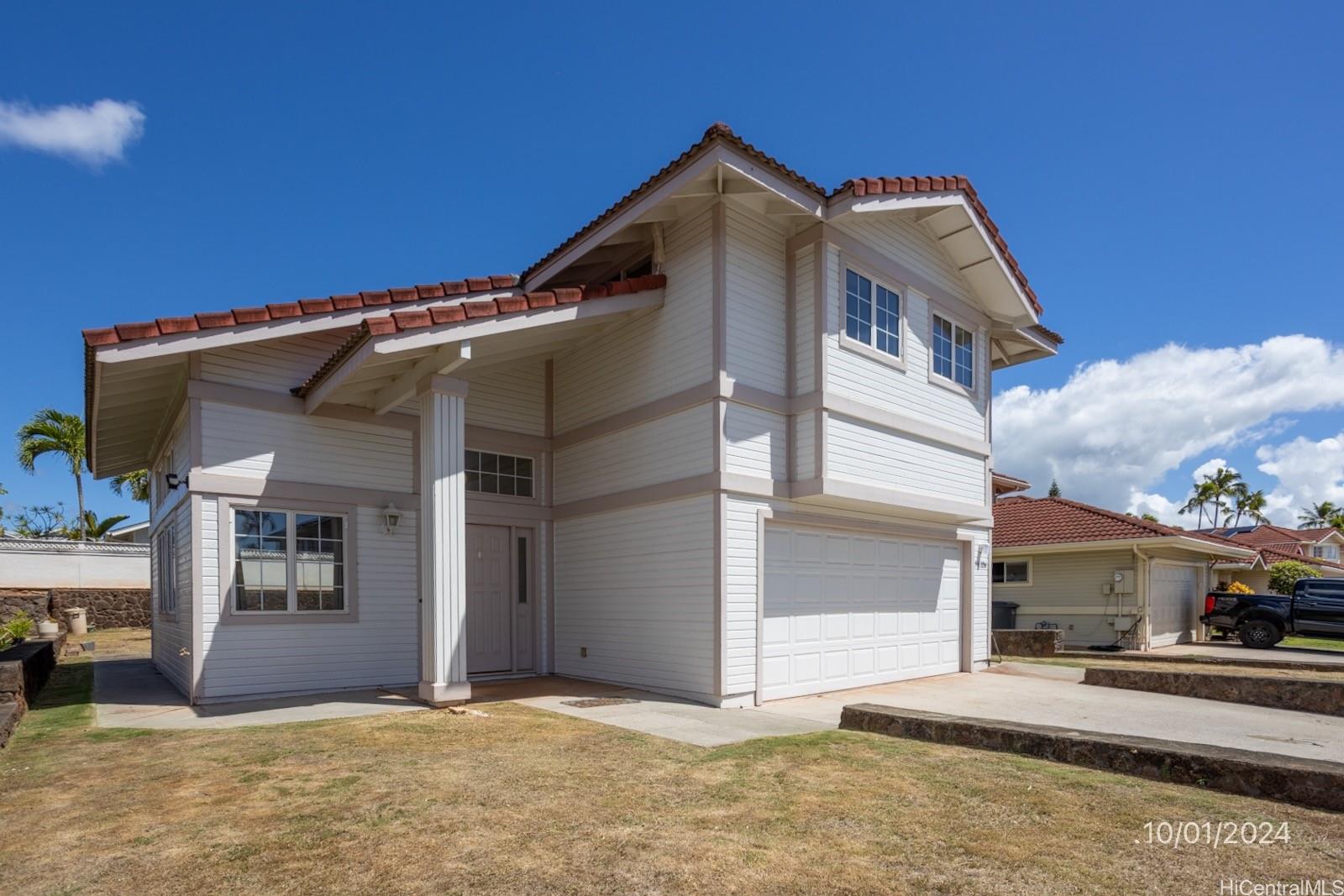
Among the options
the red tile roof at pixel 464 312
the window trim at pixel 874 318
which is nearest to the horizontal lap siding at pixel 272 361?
the red tile roof at pixel 464 312

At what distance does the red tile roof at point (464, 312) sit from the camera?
27.6 ft

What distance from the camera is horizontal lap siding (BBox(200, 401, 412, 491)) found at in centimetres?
970

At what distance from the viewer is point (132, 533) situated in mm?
32719

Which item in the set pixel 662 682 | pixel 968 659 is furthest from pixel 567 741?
pixel 968 659

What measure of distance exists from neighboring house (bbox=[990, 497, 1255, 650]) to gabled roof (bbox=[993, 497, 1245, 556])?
0.02 meters

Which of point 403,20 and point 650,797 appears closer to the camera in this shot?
point 650,797

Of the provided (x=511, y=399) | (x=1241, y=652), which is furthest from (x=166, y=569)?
(x=1241, y=652)

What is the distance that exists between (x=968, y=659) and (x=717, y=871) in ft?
35.0

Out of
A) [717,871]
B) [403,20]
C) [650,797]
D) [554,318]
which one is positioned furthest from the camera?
[403,20]

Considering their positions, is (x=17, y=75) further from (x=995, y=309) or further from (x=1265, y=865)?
(x=1265, y=865)

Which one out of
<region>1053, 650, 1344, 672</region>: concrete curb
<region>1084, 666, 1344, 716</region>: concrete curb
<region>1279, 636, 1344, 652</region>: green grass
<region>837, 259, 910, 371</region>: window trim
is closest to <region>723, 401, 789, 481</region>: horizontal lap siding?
<region>837, 259, 910, 371</region>: window trim

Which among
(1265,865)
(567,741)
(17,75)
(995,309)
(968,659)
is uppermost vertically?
(17,75)

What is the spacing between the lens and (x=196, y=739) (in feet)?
23.9

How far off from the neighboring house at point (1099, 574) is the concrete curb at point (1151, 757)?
14.7m
